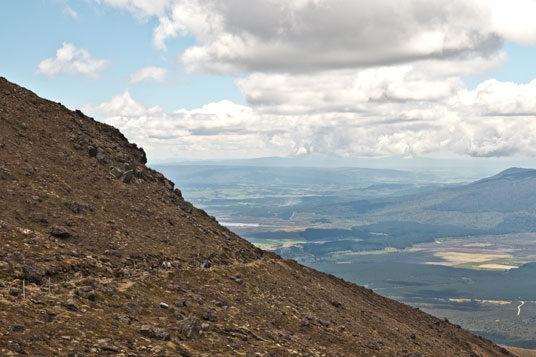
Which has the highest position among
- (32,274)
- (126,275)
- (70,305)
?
(32,274)

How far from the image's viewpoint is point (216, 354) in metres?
46.5

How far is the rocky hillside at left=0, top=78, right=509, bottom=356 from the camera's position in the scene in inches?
1679

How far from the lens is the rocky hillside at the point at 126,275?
140ft


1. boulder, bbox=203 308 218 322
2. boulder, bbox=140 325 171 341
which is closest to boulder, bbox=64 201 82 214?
boulder, bbox=203 308 218 322

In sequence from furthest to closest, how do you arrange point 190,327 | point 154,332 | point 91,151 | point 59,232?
point 91,151 < point 59,232 < point 190,327 < point 154,332

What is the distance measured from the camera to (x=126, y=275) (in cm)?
5791

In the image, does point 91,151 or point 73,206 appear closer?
point 73,206

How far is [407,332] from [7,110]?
7890 cm

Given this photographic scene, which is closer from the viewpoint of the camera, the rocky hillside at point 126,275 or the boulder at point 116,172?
the rocky hillside at point 126,275

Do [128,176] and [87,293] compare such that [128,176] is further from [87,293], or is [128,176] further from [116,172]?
[87,293]

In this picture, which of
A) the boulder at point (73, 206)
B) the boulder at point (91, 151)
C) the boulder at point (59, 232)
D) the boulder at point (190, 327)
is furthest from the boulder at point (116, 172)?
the boulder at point (190, 327)

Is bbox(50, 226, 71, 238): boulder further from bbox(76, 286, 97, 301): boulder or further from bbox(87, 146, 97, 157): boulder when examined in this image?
bbox(87, 146, 97, 157): boulder

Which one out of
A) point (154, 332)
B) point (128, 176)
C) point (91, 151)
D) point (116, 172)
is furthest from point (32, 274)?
point (91, 151)

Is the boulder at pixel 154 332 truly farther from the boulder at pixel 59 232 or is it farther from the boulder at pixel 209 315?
the boulder at pixel 59 232
